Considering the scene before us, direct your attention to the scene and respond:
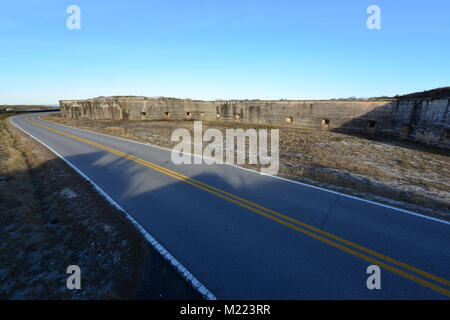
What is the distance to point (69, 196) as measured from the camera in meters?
7.59

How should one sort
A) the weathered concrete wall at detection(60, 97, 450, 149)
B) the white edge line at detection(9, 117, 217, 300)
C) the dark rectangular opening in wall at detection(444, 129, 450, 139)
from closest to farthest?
1. the white edge line at detection(9, 117, 217, 300)
2. the dark rectangular opening in wall at detection(444, 129, 450, 139)
3. the weathered concrete wall at detection(60, 97, 450, 149)

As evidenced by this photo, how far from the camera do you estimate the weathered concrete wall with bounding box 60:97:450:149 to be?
15.2 m

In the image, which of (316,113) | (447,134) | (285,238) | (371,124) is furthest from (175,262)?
(316,113)

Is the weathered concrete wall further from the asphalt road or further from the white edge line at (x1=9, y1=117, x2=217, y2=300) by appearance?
the white edge line at (x1=9, y1=117, x2=217, y2=300)

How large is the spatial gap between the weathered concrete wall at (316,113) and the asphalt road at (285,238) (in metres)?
14.6

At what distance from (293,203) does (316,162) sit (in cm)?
610

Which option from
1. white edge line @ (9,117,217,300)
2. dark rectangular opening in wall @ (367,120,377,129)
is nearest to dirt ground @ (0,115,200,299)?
white edge line @ (9,117,217,300)

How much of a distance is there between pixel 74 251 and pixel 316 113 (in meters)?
25.2

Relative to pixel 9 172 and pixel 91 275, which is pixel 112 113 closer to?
pixel 9 172

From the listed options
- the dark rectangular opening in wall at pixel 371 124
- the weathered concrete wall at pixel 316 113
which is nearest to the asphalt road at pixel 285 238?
the weathered concrete wall at pixel 316 113

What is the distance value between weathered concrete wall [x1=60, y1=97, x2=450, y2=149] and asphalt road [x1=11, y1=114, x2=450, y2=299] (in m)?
14.6

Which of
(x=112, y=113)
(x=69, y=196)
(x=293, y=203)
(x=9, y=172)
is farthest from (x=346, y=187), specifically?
(x=112, y=113)

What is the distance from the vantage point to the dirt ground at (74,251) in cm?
370

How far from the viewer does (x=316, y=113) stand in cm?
2375
